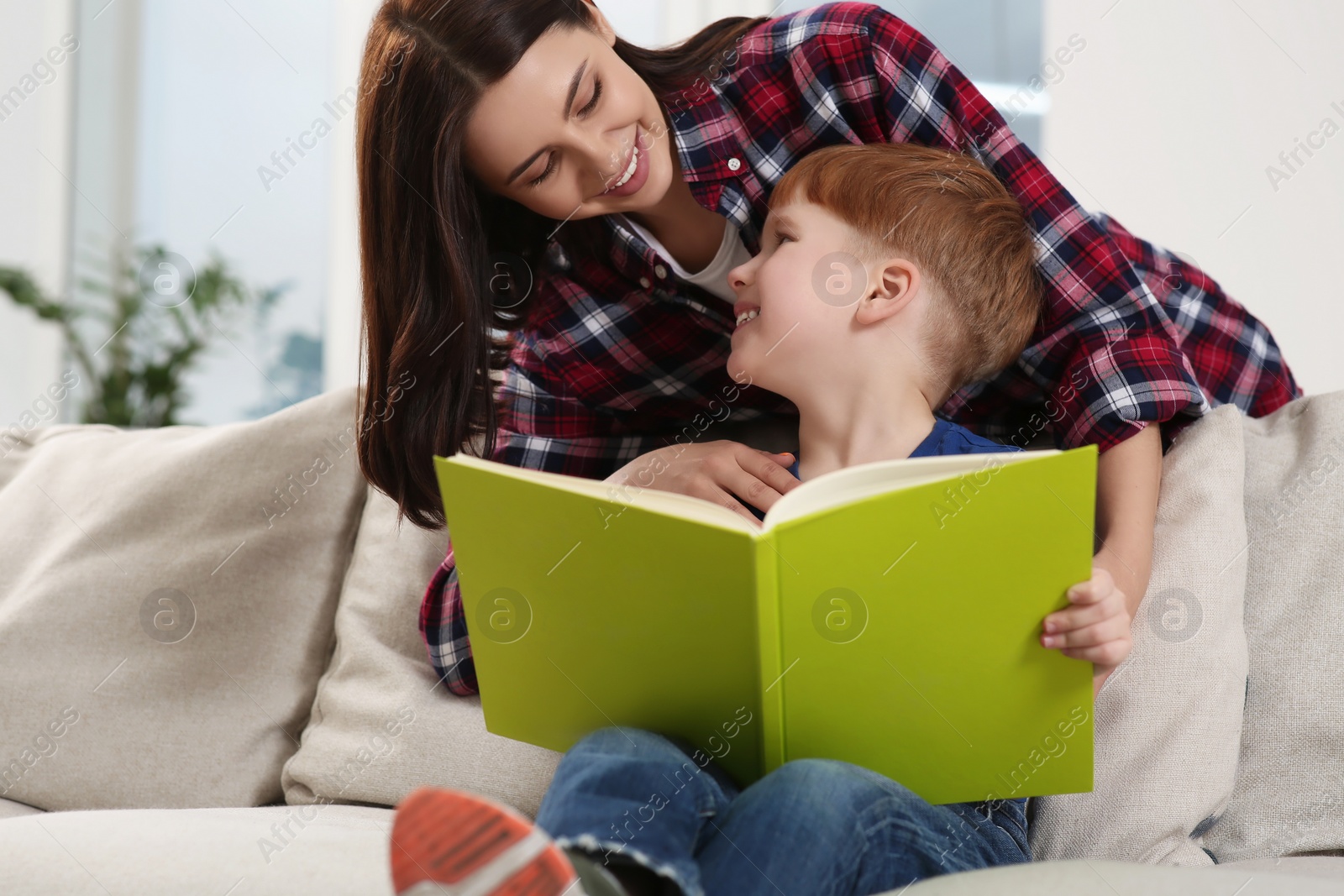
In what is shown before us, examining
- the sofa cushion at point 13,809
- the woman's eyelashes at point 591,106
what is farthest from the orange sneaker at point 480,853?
the sofa cushion at point 13,809

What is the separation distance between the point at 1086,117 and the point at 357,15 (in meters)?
2.16

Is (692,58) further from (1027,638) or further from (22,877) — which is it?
(22,877)

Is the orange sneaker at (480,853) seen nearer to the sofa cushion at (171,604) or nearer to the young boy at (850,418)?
the young boy at (850,418)

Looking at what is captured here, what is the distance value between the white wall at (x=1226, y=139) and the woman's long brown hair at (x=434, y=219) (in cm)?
109

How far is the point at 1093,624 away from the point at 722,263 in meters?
→ 0.69

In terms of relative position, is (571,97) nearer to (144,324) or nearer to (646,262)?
(646,262)

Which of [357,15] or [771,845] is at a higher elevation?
[357,15]

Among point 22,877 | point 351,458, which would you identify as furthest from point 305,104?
point 22,877

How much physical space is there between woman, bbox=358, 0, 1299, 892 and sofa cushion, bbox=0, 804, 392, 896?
303 millimetres

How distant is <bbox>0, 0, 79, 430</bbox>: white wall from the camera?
2955mm

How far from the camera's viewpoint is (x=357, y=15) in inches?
117

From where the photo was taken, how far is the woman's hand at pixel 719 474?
0.99 metres

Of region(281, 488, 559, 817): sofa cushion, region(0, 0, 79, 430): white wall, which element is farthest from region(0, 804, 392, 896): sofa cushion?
region(0, 0, 79, 430): white wall

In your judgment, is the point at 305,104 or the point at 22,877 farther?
the point at 305,104
